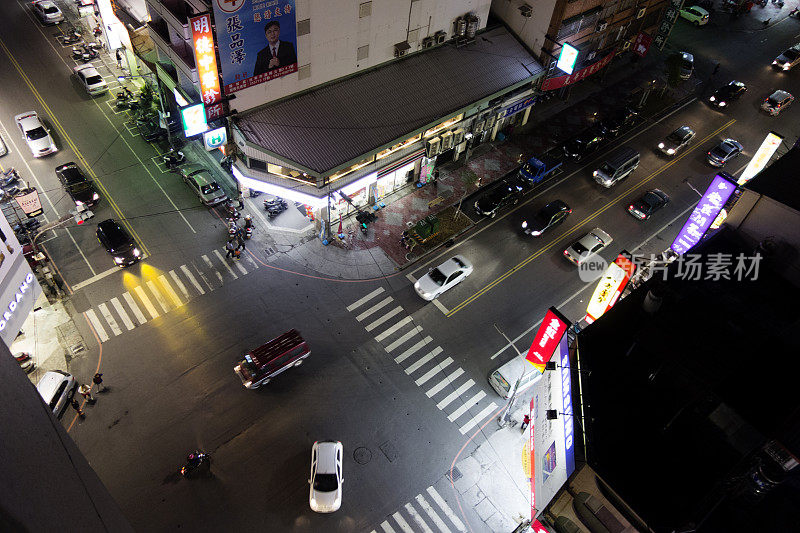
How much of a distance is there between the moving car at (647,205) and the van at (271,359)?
30049 mm

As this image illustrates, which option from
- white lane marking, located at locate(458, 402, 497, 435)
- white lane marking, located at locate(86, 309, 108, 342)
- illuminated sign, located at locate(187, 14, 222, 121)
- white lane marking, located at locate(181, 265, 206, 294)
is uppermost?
illuminated sign, located at locate(187, 14, 222, 121)

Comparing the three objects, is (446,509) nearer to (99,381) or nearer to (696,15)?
(99,381)

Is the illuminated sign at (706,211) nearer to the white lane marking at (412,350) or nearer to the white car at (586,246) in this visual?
the white car at (586,246)

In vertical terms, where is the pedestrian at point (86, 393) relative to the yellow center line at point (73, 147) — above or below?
below

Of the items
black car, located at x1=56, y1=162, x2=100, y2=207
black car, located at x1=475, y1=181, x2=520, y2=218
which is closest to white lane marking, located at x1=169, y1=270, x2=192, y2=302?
black car, located at x1=56, y1=162, x2=100, y2=207

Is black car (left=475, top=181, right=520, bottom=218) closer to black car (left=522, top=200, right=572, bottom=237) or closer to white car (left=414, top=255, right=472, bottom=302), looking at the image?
black car (left=522, top=200, right=572, bottom=237)

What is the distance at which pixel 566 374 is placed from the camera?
972 inches

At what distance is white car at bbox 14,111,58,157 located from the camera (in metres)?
43.6

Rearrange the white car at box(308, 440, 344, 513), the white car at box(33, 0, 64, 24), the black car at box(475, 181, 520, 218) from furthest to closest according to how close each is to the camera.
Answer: the white car at box(33, 0, 64, 24) < the black car at box(475, 181, 520, 218) < the white car at box(308, 440, 344, 513)

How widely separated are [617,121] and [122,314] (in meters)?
45.7

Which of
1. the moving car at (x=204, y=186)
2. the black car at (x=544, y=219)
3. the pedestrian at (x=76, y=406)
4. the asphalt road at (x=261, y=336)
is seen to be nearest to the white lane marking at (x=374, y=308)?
the asphalt road at (x=261, y=336)

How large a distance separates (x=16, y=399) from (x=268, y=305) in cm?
2749

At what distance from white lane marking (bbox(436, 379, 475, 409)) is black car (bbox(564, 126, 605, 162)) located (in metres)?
25.7

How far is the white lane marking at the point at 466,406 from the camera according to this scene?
32281mm
